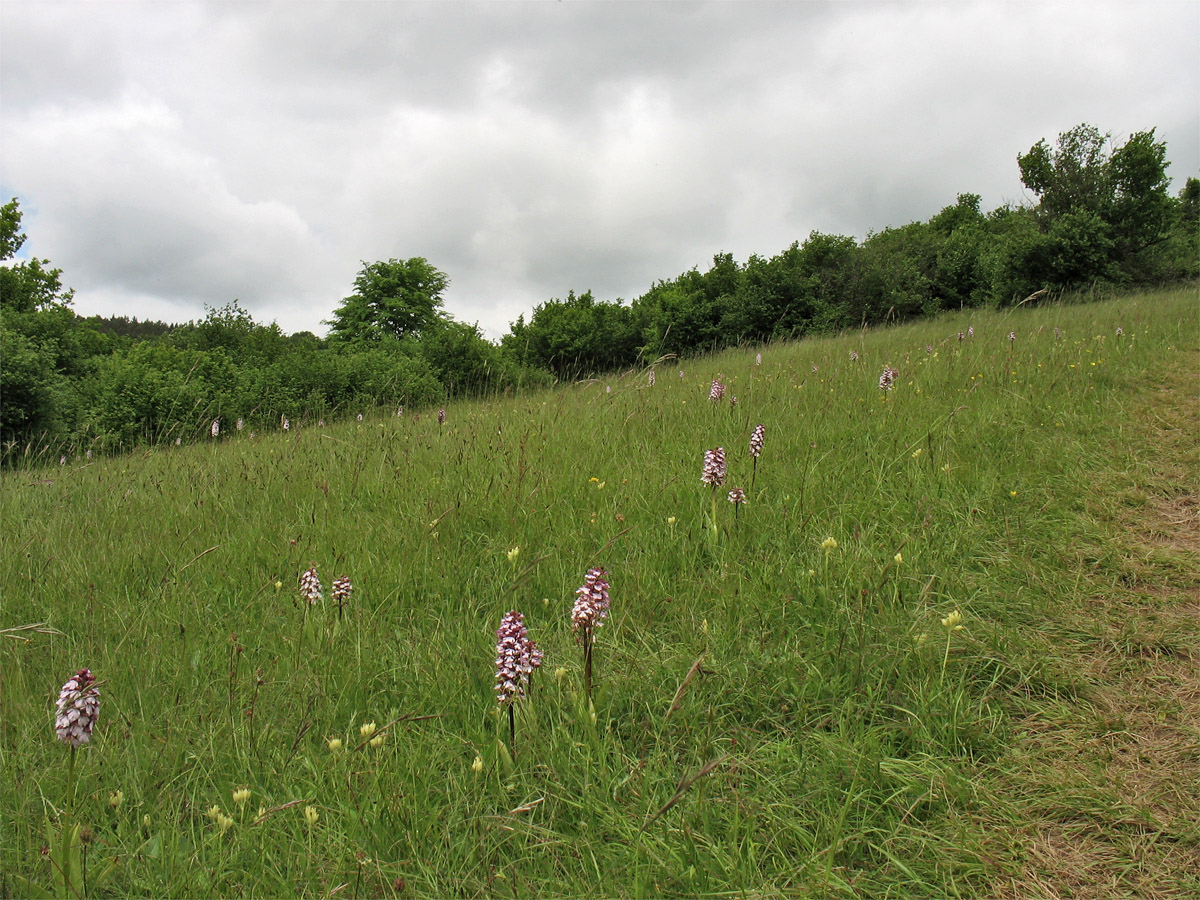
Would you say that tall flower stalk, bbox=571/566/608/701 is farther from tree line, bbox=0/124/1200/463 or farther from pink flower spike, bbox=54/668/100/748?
tree line, bbox=0/124/1200/463

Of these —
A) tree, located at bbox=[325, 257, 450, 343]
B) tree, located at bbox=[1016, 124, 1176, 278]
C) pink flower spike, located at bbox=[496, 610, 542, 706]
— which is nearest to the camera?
pink flower spike, located at bbox=[496, 610, 542, 706]

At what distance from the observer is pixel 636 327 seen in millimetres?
23875

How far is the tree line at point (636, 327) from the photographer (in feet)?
35.0

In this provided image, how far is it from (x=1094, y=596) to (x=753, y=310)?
52.2 feet

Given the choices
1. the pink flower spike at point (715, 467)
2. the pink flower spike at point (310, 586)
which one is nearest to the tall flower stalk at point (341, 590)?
the pink flower spike at point (310, 586)

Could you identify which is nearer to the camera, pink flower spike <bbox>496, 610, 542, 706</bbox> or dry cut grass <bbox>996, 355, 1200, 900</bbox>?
dry cut grass <bbox>996, 355, 1200, 900</bbox>

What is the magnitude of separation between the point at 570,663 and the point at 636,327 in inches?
881

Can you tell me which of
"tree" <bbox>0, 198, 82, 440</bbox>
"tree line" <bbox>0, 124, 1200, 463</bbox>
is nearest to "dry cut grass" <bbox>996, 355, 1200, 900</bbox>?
"tree line" <bbox>0, 124, 1200, 463</bbox>

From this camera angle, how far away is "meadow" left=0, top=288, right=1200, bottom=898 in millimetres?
1581

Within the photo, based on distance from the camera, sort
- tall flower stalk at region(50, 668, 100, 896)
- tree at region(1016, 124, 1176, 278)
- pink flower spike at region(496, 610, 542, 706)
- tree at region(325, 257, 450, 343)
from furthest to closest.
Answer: tree at region(325, 257, 450, 343), tree at region(1016, 124, 1176, 278), pink flower spike at region(496, 610, 542, 706), tall flower stalk at region(50, 668, 100, 896)

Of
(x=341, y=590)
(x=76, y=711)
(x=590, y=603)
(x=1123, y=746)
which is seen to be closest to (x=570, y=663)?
(x=590, y=603)

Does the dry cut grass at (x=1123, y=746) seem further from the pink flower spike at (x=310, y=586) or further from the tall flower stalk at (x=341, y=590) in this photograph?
the pink flower spike at (x=310, y=586)

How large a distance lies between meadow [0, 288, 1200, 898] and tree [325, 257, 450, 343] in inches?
1183

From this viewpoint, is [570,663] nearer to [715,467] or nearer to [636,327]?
[715,467]
